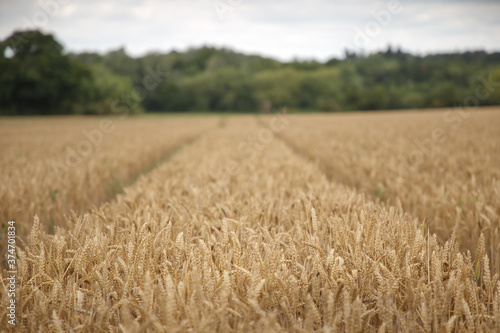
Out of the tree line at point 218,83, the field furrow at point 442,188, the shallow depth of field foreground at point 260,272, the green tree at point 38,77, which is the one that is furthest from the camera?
the tree line at point 218,83

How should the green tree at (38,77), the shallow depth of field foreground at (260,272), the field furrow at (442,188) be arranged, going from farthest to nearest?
1. the green tree at (38,77)
2. the field furrow at (442,188)
3. the shallow depth of field foreground at (260,272)

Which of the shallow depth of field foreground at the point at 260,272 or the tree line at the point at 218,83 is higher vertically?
the tree line at the point at 218,83

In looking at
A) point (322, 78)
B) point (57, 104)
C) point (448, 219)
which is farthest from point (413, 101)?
point (448, 219)

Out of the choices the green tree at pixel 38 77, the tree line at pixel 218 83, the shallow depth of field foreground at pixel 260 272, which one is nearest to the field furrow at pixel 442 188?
the shallow depth of field foreground at pixel 260 272

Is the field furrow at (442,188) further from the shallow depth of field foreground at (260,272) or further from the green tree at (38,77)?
the green tree at (38,77)

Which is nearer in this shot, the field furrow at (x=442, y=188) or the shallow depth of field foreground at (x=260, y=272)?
the shallow depth of field foreground at (x=260, y=272)

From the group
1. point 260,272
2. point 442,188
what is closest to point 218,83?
point 442,188

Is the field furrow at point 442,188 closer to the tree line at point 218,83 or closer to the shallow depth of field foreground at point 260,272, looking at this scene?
the shallow depth of field foreground at point 260,272

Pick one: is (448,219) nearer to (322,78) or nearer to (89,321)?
(89,321)

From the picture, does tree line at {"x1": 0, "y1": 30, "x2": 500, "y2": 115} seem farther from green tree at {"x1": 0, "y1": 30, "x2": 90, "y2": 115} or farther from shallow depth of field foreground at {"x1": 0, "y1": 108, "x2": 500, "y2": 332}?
shallow depth of field foreground at {"x1": 0, "y1": 108, "x2": 500, "y2": 332}

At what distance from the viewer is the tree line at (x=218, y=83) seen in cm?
4153

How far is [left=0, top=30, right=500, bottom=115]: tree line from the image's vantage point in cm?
4153

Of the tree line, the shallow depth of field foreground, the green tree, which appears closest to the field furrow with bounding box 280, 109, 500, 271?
the shallow depth of field foreground

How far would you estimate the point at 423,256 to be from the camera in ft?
5.10
